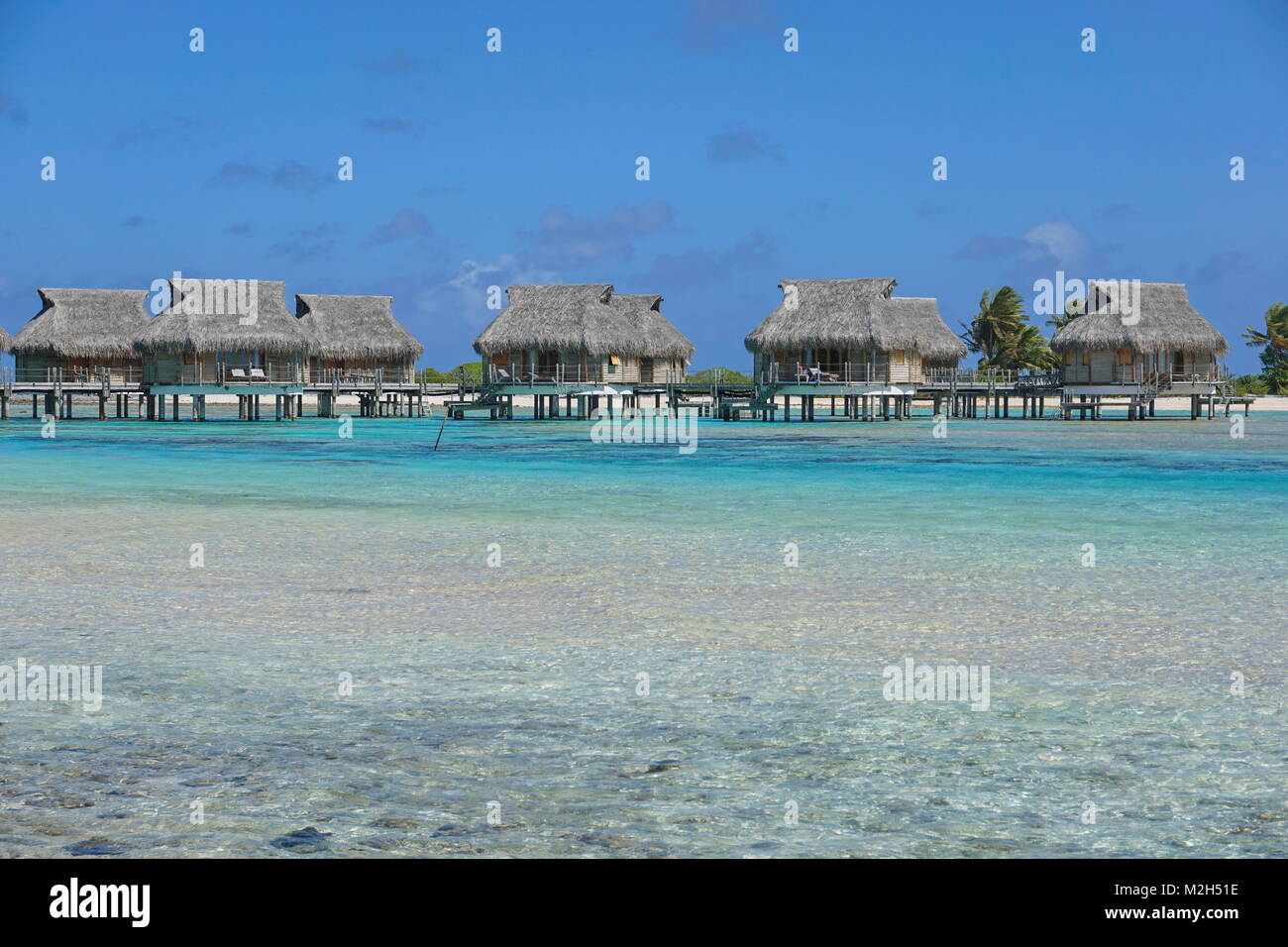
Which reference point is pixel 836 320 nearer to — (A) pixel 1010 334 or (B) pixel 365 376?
(B) pixel 365 376

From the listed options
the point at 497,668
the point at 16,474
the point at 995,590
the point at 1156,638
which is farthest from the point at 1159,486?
the point at 16,474

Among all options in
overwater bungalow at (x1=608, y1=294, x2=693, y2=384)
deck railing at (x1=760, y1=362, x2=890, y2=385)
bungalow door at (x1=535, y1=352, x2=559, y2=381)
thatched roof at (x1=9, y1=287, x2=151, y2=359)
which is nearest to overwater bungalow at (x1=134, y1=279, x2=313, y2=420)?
thatched roof at (x1=9, y1=287, x2=151, y2=359)

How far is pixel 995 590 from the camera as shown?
10.1 m

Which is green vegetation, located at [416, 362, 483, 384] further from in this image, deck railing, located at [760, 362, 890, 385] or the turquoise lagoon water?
the turquoise lagoon water

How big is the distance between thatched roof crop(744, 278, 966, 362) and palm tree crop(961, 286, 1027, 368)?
95.4 ft

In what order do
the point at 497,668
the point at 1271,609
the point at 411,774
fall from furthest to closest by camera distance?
the point at 1271,609 → the point at 497,668 → the point at 411,774

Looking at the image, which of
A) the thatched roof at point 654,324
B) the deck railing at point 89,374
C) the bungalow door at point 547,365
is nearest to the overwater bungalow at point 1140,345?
the thatched roof at point 654,324

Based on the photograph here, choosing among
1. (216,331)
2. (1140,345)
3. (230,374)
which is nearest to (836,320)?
(1140,345)

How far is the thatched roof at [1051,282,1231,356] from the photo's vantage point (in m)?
51.2

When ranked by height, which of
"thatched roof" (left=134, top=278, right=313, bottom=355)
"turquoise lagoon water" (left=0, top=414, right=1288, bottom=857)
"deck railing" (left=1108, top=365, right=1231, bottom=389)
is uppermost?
"thatched roof" (left=134, top=278, right=313, bottom=355)

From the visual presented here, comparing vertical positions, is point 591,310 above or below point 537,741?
above

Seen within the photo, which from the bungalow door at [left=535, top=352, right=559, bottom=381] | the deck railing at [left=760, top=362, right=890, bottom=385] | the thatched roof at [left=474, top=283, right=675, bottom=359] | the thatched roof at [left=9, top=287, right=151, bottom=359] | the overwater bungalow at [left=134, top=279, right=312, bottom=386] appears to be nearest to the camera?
the deck railing at [left=760, top=362, right=890, bottom=385]
